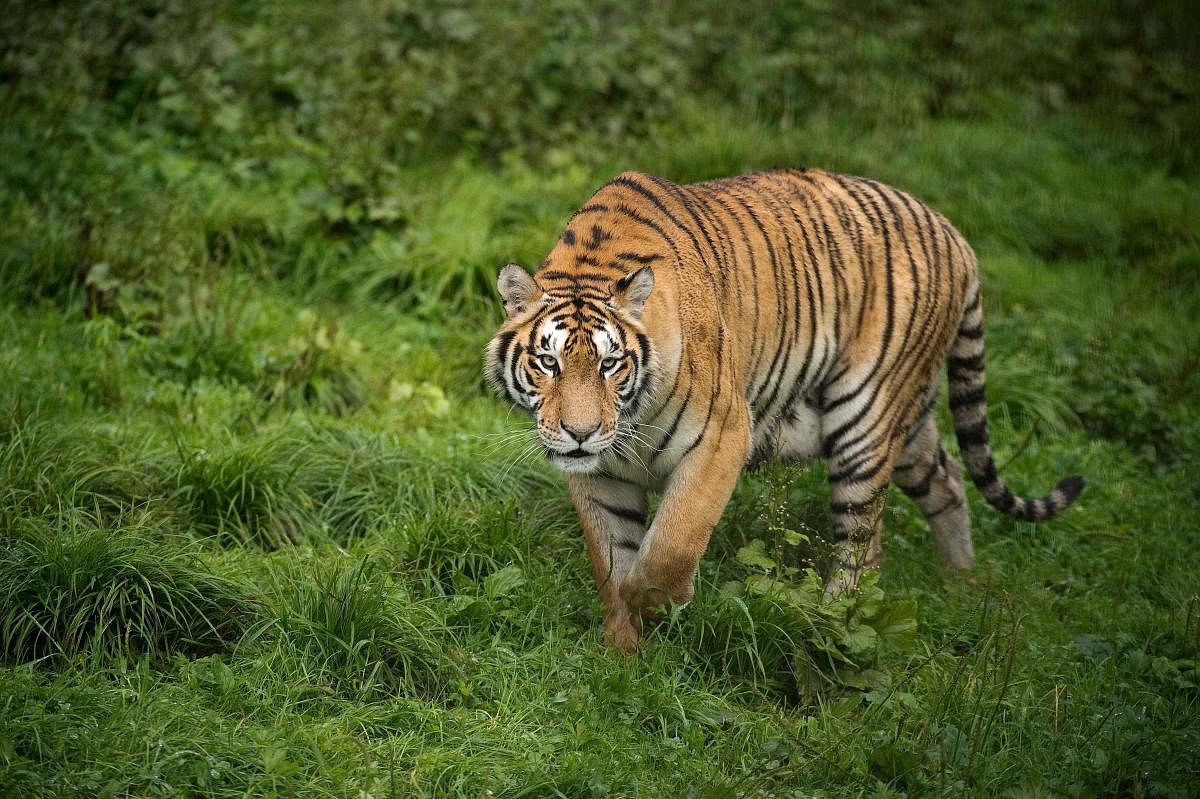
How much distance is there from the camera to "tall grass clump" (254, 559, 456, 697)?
3887 millimetres

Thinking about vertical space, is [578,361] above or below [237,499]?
above

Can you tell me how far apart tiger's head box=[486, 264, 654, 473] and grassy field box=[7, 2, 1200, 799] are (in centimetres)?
61

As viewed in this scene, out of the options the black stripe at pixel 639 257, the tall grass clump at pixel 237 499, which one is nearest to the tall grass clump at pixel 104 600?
the tall grass clump at pixel 237 499

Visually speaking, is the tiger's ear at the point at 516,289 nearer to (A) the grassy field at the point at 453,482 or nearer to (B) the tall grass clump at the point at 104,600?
(A) the grassy field at the point at 453,482

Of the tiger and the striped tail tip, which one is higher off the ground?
the tiger

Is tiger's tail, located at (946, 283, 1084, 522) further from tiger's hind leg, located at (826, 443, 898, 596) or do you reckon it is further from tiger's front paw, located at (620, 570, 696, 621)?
tiger's front paw, located at (620, 570, 696, 621)

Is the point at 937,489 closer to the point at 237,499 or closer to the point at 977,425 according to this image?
the point at 977,425

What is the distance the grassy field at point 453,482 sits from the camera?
3.63 meters

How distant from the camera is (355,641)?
3.95 metres

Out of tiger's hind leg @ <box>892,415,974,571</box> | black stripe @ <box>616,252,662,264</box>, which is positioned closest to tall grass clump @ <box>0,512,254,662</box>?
black stripe @ <box>616,252,662,264</box>

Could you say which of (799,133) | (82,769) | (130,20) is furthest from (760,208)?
(130,20)

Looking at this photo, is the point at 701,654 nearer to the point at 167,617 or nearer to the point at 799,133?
the point at 167,617

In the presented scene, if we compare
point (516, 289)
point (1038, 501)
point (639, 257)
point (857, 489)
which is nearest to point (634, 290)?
point (639, 257)

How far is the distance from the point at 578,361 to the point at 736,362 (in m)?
0.68
